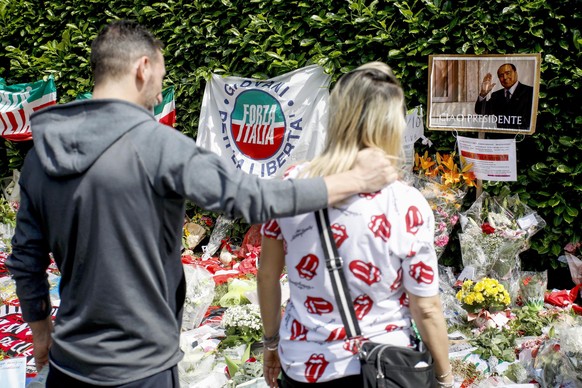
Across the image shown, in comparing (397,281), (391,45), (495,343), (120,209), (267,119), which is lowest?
(495,343)

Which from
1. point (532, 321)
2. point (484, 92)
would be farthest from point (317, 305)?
point (484, 92)

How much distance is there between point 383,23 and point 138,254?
11.6 ft

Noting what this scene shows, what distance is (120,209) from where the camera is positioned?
1628 mm

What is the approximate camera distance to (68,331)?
1733 millimetres

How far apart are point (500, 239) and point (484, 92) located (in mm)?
1093

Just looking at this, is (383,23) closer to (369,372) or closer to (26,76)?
(369,372)

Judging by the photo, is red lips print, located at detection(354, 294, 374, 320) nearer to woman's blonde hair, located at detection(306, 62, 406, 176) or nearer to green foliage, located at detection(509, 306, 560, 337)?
woman's blonde hair, located at detection(306, 62, 406, 176)

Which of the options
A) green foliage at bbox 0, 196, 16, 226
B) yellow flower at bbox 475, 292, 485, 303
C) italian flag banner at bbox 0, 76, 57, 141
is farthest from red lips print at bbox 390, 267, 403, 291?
italian flag banner at bbox 0, 76, 57, 141

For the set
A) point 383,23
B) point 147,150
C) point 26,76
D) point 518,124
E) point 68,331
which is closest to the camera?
point 147,150

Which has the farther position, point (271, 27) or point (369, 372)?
point (271, 27)

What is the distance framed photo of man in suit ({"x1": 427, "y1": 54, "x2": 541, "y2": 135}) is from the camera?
419cm

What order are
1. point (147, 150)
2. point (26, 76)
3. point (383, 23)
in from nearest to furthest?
point (147, 150) → point (383, 23) → point (26, 76)

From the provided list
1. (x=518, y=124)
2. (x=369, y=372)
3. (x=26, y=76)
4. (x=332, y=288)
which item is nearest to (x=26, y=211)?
(x=332, y=288)

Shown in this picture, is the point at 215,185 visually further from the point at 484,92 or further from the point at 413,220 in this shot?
the point at 484,92
